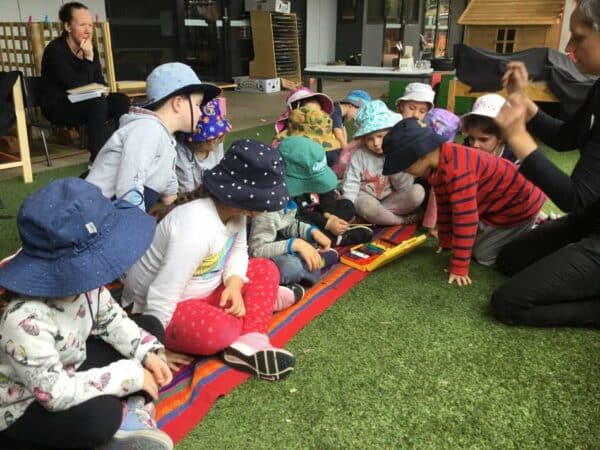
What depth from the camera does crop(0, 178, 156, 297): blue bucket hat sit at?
1040 mm

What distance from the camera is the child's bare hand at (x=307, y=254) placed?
208cm

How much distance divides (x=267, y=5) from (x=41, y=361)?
7.48 meters

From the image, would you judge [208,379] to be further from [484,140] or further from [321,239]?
[484,140]

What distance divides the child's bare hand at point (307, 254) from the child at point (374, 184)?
2.37 ft

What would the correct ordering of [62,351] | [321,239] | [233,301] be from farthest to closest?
1. [321,239]
2. [233,301]
3. [62,351]

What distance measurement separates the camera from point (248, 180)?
1.62 meters

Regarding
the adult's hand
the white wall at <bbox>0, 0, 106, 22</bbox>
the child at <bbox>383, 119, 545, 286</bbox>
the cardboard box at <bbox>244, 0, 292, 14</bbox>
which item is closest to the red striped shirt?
the child at <bbox>383, 119, 545, 286</bbox>

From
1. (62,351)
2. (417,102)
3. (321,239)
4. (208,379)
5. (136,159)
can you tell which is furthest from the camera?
(417,102)

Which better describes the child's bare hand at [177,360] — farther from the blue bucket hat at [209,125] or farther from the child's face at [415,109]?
the child's face at [415,109]

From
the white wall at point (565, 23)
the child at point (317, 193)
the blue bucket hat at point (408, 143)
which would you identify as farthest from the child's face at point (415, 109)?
the white wall at point (565, 23)

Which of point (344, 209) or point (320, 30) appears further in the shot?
point (320, 30)

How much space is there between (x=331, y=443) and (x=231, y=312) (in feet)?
1.74

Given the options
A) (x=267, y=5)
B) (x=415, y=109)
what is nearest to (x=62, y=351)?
(x=415, y=109)

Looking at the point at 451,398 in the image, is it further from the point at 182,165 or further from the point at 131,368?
the point at 182,165
